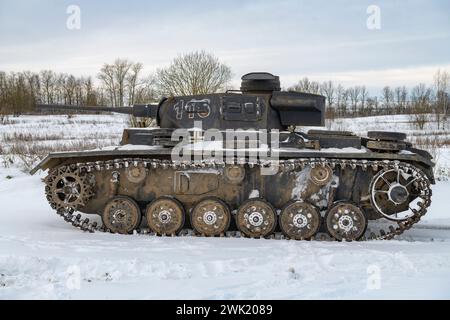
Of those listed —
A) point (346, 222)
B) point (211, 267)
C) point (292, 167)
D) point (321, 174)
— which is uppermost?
point (292, 167)

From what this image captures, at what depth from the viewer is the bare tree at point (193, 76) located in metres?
21.1

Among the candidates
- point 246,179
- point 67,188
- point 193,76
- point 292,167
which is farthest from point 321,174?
point 193,76

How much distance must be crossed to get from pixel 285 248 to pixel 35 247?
4.02m

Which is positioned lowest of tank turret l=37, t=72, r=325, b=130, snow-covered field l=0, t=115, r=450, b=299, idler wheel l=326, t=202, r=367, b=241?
snow-covered field l=0, t=115, r=450, b=299

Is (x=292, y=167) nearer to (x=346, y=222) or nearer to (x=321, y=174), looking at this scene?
(x=321, y=174)

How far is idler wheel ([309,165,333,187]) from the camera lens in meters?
8.80

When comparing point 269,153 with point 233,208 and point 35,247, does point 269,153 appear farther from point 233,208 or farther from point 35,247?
point 35,247

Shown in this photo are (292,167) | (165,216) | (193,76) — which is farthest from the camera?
(193,76)

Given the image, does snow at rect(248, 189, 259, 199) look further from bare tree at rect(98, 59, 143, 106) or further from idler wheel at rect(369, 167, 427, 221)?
bare tree at rect(98, 59, 143, 106)

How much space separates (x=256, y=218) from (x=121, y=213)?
254cm

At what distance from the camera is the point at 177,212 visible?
9086 mm

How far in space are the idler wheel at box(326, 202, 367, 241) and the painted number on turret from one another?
10.2ft

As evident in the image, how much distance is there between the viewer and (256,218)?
8883 mm

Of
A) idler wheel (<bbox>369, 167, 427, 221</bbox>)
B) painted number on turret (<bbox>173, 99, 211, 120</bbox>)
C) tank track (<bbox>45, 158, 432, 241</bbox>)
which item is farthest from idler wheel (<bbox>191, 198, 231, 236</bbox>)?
idler wheel (<bbox>369, 167, 427, 221</bbox>)
